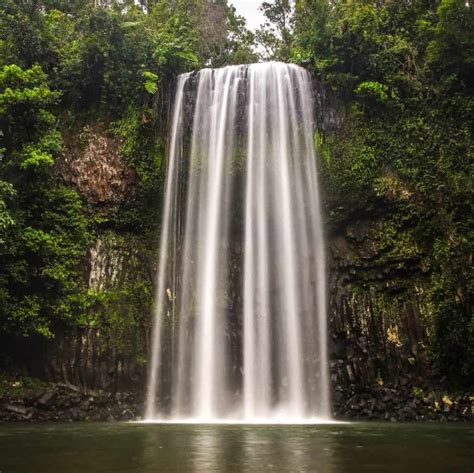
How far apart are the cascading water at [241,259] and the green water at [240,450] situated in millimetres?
4047

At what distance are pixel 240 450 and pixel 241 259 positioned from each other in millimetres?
9962

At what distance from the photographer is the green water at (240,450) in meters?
6.53

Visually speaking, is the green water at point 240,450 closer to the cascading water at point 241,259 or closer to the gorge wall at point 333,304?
the gorge wall at point 333,304

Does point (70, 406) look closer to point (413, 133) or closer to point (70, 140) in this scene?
point (70, 140)

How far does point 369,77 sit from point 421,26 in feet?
8.32

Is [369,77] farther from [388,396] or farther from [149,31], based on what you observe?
[388,396]

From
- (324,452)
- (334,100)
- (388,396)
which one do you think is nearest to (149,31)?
(334,100)

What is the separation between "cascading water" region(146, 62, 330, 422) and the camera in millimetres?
15977

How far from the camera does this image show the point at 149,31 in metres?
21.0

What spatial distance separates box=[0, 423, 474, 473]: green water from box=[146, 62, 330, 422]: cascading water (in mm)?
4047

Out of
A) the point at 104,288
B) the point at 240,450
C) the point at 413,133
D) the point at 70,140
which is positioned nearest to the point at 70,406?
the point at 104,288

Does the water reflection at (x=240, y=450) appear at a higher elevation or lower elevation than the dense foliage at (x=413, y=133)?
lower

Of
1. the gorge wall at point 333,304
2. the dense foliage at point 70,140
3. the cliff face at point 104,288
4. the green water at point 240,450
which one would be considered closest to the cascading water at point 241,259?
the gorge wall at point 333,304

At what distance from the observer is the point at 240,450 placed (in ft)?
26.6
